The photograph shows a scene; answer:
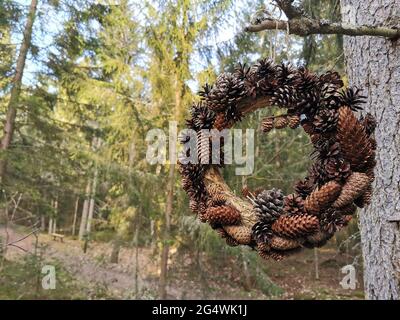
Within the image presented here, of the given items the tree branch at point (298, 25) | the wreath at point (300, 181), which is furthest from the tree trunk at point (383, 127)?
the wreath at point (300, 181)

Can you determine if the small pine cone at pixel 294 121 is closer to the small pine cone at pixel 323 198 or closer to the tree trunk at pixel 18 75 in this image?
the small pine cone at pixel 323 198

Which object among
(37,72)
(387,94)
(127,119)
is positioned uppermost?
(37,72)

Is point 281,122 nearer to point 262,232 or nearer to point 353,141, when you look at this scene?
point 353,141

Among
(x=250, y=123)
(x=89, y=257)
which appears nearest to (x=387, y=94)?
(x=250, y=123)

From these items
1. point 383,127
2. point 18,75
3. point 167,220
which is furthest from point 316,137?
point 18,75

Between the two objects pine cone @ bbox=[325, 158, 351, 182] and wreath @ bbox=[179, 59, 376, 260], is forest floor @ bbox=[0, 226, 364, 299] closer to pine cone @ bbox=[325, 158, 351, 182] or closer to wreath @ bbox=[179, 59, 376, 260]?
wreath @ bbox=[179, 59, 376, 260]
